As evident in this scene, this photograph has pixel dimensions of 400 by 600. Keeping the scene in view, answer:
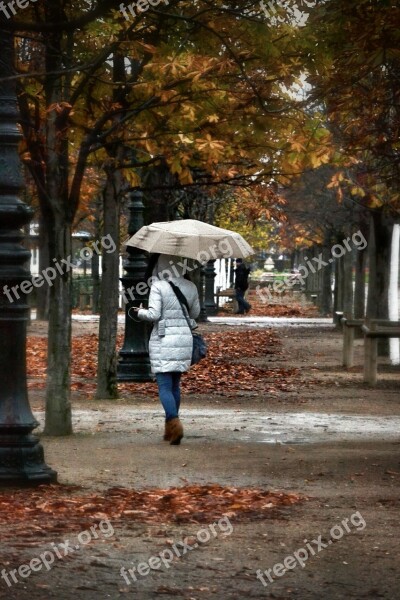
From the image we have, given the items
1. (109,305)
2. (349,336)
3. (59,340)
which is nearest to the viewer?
(59,340)

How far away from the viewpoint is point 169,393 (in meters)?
14.0

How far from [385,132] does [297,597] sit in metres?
11.8

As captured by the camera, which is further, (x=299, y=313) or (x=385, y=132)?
(x=299, y=313)

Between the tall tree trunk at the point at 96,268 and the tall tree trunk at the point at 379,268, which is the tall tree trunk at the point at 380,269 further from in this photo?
the tall tree trunk at the point at 96,268

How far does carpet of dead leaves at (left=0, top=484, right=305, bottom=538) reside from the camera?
9125 mm

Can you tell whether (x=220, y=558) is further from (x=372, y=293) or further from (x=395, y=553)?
(x=372, y=293)

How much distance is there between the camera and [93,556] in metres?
8.00

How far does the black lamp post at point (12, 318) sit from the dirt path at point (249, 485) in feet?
1.80

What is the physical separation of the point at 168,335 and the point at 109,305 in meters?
4.04

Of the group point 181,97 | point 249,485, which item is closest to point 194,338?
point 181,97

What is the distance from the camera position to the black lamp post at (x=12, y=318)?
1062 centimetres

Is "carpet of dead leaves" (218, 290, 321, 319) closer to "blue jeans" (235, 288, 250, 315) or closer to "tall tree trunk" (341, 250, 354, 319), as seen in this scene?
"blue jeans" (235, 288, 250, 315)

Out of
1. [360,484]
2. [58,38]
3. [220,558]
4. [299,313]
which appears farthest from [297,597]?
[299,313]

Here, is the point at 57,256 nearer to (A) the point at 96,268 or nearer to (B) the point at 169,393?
(B) the point at 169,393
